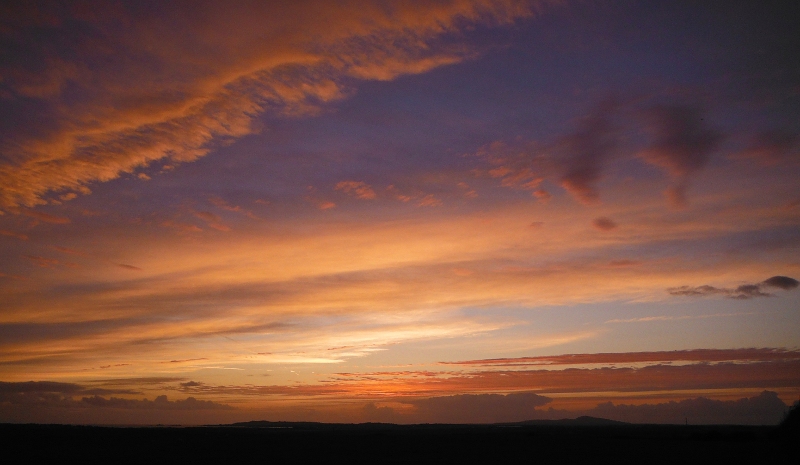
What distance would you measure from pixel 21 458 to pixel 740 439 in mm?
90728

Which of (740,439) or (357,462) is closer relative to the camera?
(357,462)

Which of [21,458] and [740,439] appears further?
[740,439]

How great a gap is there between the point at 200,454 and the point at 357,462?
725 inches

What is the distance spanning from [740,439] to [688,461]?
4550cm

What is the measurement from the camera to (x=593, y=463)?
43.2 m

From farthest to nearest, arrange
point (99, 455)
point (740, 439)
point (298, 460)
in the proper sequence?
point (740, 439) < point (99, 455) < point (298, 460)

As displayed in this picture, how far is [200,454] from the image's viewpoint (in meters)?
52.4

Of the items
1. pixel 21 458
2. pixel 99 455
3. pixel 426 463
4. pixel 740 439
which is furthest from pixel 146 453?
pixel 740 439

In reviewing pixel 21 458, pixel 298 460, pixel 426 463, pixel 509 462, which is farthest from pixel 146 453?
pixel 509 462

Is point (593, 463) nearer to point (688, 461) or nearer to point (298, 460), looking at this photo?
point (688, 461)

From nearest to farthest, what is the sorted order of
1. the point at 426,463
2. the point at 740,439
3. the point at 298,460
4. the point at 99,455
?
the point at 426,463 → the point at 298,460 → the point at 99,455 → the point at 740,439

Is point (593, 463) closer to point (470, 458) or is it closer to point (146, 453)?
point (470, 458)

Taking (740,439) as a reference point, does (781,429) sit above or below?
above

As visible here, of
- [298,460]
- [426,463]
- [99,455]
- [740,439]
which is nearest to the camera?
[426,463]
